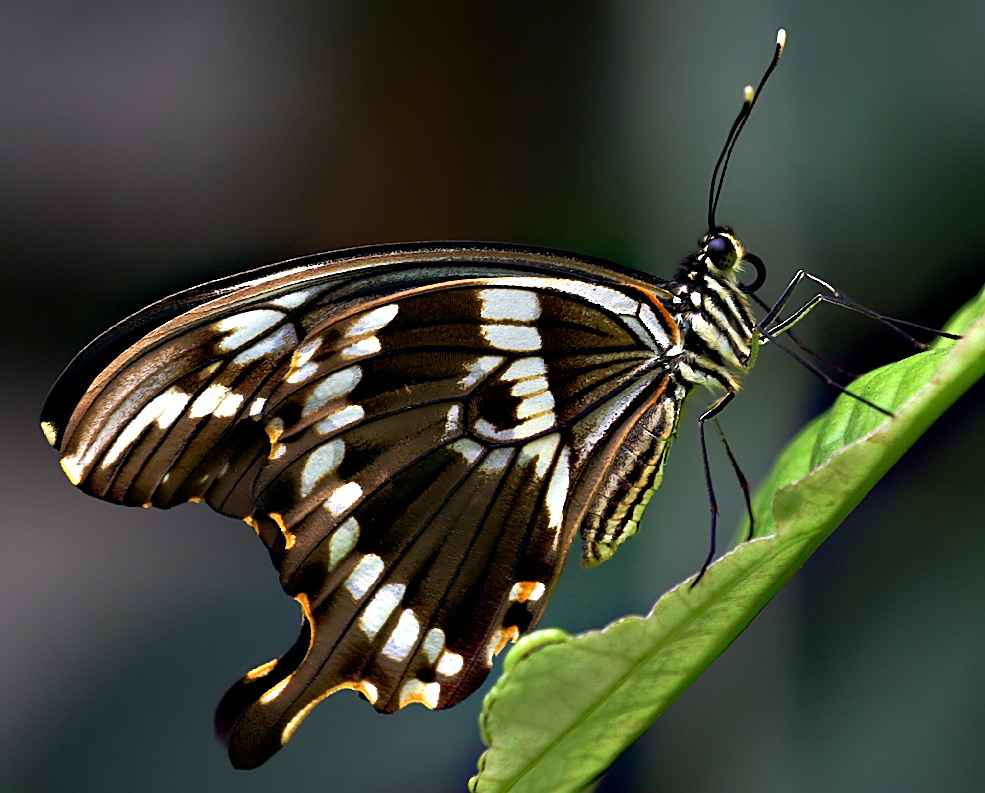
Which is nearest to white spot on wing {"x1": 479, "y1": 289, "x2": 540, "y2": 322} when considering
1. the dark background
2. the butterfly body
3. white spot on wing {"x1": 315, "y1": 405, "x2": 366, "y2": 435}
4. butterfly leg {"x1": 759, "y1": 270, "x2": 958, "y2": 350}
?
the butterfly body

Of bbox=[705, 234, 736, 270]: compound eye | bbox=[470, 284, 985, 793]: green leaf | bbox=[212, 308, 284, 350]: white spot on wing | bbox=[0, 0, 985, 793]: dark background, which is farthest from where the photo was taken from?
bbox=[0, 0, 985, 793]: dark background

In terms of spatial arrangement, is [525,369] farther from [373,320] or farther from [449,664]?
[449,664]

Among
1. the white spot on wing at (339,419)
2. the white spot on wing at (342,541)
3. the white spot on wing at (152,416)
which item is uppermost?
the white spot on wing at (152,416)

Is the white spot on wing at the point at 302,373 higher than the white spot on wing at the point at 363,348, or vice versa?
the white spot on wing at the point at 363,348

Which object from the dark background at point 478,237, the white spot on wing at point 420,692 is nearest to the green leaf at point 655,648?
the white spot on wing at point 420,692

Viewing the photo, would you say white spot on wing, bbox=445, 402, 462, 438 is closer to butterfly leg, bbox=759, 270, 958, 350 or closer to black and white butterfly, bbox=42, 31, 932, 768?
black and white butterfly, bbox=42, 31, 932, 768

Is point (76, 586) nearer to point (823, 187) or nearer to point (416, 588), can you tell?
point (416, 588)

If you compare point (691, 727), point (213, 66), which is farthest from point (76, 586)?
point (691, 727)

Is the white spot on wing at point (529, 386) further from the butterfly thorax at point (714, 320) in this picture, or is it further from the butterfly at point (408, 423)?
the butterfly thorax at point (714, 320)
